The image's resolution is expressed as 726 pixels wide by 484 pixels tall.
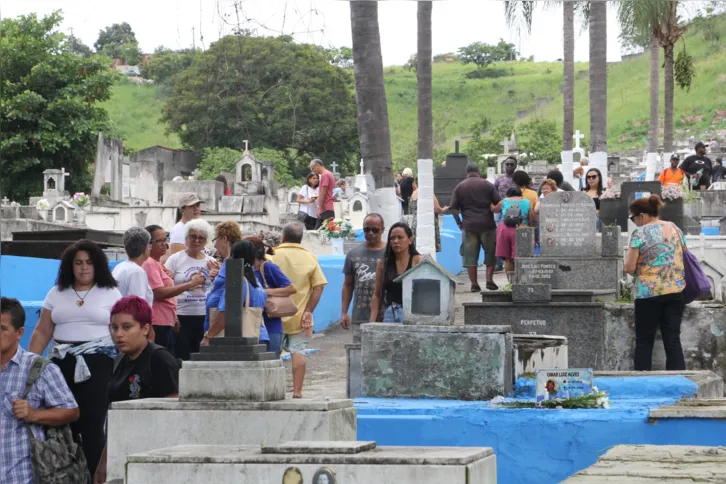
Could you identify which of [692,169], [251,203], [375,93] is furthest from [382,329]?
[251,203]

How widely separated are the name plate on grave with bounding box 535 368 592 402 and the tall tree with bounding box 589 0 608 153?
1543 centimetres

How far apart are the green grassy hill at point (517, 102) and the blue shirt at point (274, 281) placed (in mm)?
64046

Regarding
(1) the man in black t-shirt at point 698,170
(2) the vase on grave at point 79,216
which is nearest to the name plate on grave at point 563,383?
(1) the man in black t-shirt at point 698,170

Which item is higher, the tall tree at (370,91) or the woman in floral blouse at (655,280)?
the tall tree at (370,91)

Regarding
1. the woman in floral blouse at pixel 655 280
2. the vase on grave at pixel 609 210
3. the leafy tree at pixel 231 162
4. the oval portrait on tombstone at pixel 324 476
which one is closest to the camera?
the oval portrait on tombstone at pixel 324 476

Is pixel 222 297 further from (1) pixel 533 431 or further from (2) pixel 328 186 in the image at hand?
(2) pixel 328 186

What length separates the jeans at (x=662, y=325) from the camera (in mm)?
10453

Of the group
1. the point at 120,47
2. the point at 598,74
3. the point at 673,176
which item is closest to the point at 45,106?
the point at 598,74

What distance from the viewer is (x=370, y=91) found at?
46.1ft

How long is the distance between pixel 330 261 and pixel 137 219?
15195mm

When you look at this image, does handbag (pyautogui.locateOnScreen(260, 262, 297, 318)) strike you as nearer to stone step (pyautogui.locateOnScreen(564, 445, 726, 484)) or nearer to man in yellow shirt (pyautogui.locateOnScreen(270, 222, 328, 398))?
man in yellow shirt (pyautogui.locateOnScreen(270, 222, 328, 398))

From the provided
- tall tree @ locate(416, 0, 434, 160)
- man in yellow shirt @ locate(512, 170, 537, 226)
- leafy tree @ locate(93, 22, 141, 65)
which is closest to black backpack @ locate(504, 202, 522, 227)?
man in yellow shirt @ locate(512, 170, 537, 226)

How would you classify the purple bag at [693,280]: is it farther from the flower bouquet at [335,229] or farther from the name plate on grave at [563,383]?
the flower bouquet at [335,229]

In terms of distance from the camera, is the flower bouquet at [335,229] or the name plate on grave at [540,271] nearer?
the name plate on grave at [540,271]
